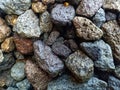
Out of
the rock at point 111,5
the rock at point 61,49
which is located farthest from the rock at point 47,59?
the rock at point 111,5

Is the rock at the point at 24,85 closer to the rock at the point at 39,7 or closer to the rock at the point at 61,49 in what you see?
the rock at the point at 61,49

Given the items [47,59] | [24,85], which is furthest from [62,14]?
[24,85]

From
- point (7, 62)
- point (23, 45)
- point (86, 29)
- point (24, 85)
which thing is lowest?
point (24, 85)

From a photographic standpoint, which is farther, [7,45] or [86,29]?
[7,45]

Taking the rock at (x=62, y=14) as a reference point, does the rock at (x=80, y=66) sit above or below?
below

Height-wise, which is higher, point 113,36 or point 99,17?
point 99,17

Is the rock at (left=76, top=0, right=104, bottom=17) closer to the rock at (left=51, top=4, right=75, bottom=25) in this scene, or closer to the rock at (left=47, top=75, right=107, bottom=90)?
the rock at (left=51, top=4, right=75, bottom=25)

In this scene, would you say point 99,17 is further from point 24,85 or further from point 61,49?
point 24,85
